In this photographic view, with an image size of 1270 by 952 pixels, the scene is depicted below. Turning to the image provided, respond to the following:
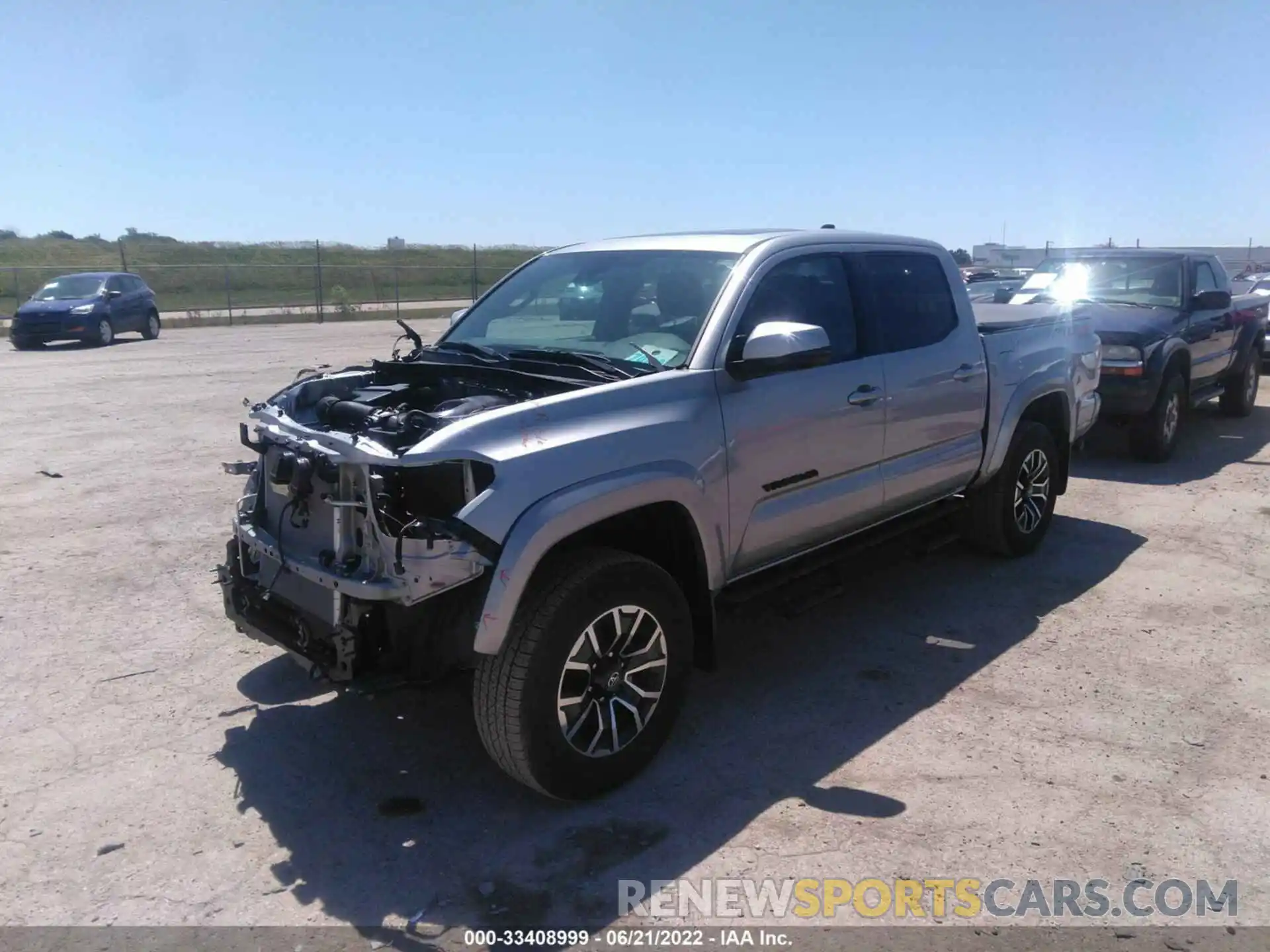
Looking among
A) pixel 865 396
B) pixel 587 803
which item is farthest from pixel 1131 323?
pixel 587 803

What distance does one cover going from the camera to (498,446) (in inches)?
137

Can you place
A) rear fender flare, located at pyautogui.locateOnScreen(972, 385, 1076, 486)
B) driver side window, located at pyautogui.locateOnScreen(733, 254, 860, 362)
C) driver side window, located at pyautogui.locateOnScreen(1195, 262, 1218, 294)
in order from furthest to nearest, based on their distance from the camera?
driver side window, located at pyautogui.locateOnScreen(1195, 262, 1218, 294), rear fender flare, located at pyautogui.locateOnScreen(972, 385, 1076, 486), driver side window, located at pyautogui.locateOnScreen(733, 254, 860, 362)

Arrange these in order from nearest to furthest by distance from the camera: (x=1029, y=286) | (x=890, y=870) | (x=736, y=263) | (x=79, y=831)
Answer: (x=890, y=870)
(x=79, y=831)
(x=736, y=263)
(x=1029, y=286)

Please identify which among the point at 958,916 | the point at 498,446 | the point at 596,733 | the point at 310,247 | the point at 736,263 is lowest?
the point at 958,916

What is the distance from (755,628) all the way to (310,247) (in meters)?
59.7

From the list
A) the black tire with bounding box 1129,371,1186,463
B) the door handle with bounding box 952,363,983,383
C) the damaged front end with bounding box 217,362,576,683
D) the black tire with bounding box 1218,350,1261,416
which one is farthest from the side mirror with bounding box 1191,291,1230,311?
the damaged front end with bounding box 217,362,576,683

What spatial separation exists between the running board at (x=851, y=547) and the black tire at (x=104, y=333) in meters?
20.1

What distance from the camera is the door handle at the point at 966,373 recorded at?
5.59m

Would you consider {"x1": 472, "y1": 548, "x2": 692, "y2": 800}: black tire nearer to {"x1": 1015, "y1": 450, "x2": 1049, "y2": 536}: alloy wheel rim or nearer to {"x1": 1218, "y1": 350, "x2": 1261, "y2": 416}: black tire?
Result: {"x1": 1015, "y1": 450, "x2": 1049, "y2": 536}: alloy wheel rim

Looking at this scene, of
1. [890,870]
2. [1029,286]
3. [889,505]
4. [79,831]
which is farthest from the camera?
[1029,286]

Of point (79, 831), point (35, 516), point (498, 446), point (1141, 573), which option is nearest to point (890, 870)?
point (498, 446)

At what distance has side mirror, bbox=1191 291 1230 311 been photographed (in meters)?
9.56

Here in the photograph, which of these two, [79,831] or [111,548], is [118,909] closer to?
[79,831]

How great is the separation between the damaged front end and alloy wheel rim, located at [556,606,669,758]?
1.40ft
